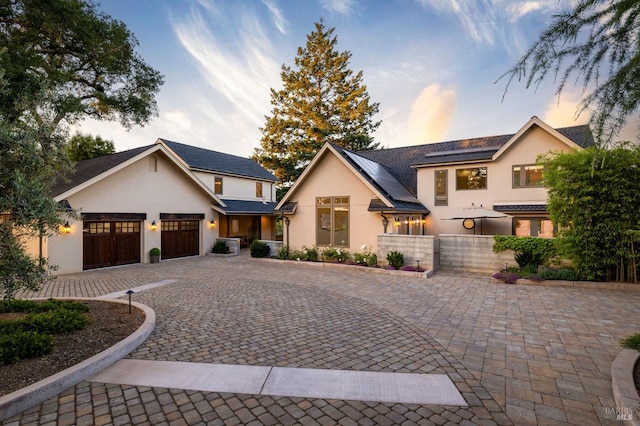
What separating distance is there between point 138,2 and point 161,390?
17691 millimetres

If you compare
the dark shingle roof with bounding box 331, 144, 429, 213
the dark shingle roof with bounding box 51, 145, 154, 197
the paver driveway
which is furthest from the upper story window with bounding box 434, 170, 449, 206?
the dark shingle roof with bounding box 51, 145, 154, 197

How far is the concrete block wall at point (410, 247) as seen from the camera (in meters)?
12.6

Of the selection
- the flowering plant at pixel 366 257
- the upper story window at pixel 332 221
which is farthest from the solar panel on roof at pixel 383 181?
the flowering plant at pixel 366 257

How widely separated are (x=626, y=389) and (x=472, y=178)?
15288mm

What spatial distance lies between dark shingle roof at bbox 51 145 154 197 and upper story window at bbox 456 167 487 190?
17.5 metres

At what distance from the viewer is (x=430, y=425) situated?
10.7 ft

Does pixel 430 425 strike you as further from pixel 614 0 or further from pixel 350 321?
pixel 614 0

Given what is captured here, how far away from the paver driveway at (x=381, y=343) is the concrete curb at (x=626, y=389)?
179mm

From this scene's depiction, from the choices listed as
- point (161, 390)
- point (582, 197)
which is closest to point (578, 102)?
point (161, 390)

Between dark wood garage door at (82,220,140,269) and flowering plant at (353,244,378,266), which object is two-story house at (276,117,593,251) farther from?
dark wood garage door at (82,220,140,269)

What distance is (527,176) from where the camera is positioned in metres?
16.0

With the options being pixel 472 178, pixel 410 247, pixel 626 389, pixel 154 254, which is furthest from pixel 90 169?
pixel 472 178

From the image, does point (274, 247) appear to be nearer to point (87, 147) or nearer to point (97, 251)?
point (97, 251)

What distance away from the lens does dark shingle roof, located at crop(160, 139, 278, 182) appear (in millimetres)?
21500
